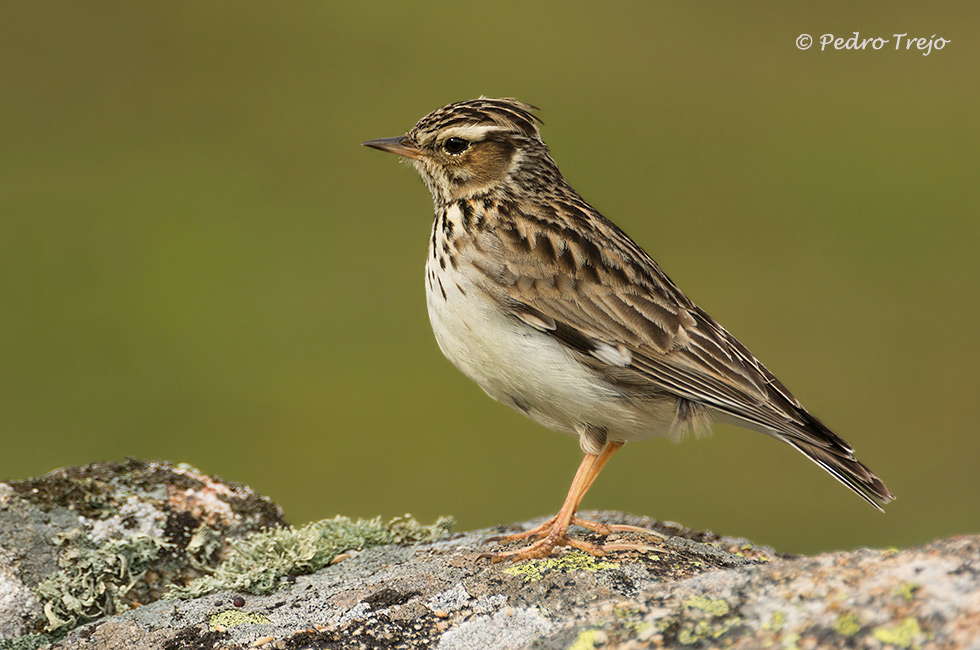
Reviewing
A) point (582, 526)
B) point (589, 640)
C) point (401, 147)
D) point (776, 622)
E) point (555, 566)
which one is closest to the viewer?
point (776, 622)

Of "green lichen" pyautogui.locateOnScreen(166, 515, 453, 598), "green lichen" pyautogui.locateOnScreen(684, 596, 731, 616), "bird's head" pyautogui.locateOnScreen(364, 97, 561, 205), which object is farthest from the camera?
"bird's head" pyautogui.locateOnScreen(364, 97, 561, 205)

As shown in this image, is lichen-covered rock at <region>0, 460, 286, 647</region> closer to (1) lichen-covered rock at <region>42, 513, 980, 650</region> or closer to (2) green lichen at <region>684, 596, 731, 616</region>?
(1) lichen-covered rock at <region>42, 513, 980, 650</region>

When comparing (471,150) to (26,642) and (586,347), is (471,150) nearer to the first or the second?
(586,347)

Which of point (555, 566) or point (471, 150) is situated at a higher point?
point (471, 150)

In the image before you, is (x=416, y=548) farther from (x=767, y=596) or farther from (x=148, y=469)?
(x=767, y=596)

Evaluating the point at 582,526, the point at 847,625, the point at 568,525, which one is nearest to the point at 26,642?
the point at 568,525

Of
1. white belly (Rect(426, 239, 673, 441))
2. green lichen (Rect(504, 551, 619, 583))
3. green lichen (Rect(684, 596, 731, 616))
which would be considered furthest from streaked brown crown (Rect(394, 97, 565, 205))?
green lichen (Rect(684, 596, 731, 616))

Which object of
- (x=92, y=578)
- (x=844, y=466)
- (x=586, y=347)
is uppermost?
(x=586, y=347)

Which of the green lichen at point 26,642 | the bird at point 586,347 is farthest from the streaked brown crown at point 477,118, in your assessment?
the green lichen at point 26,642
